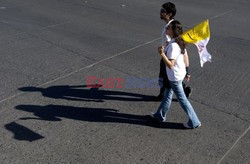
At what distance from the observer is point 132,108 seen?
4.99 metres

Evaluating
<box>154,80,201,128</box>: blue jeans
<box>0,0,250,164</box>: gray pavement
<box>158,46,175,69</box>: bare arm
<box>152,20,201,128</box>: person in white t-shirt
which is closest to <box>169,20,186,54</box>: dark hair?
<box>152,20,201,128</box>: person in white t-shirt

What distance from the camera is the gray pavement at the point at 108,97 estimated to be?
3988 millimetres

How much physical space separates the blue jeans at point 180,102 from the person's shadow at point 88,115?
0.16m

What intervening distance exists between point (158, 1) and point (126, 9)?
1829mm

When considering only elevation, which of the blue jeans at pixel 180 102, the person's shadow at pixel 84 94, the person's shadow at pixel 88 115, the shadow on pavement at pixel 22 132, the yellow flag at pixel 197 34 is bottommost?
the shadow on pavement at pixel 22 132

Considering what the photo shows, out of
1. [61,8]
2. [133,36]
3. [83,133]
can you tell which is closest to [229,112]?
[83,133]

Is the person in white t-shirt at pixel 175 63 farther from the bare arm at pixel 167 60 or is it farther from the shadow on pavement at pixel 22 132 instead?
the shadow on pavement at pixel 22 132

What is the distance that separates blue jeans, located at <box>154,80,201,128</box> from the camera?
414 cm

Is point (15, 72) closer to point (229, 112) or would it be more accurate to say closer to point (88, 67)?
point (88, 67)

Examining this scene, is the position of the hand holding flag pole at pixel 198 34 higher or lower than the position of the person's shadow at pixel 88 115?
higher

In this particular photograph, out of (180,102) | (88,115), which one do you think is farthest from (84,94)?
(180,102)

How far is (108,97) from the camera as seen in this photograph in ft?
17.5

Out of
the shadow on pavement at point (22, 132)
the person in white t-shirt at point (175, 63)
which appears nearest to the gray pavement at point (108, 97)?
the shadow on pavement at point (22, 132)

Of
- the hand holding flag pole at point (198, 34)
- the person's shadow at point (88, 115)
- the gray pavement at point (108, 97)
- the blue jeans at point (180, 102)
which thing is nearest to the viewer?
the hand holding flag pole at point (198, 34)
